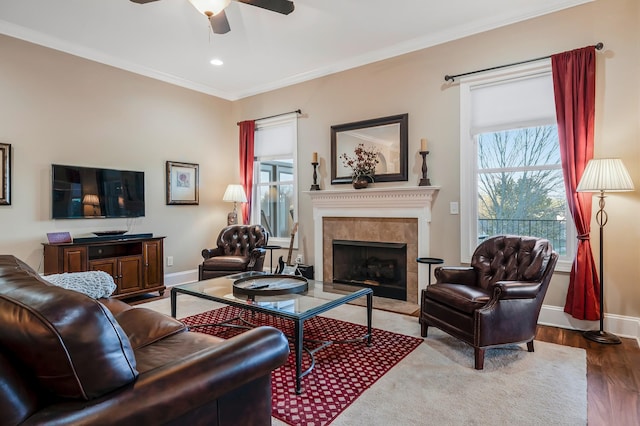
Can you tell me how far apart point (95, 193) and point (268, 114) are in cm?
265

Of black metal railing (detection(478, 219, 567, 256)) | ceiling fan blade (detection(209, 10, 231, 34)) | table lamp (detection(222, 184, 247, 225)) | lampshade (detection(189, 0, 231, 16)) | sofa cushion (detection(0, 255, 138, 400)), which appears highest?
ceiling fan blade (detection(209, 10, 231, 34))

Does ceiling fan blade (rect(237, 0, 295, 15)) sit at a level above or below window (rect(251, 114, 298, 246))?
above

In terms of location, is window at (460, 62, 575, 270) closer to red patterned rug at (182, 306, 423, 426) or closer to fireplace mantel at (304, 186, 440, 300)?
fireplace mantel at (304, 186, 440, 300)

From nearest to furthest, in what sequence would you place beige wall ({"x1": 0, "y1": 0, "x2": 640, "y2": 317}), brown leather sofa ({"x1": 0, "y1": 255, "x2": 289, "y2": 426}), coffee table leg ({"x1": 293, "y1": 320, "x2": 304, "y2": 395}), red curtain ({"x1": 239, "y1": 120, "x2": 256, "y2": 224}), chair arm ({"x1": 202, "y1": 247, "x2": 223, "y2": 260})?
brown leather sofa ({"x1": 0, "y1": 255, "x2": 289, "y2": 426}) → coffee table leg ({"x1": 293, "y1": 320, "x2": 304, "y2": 395}) → beige wall ({"x1": 0, "y1": 0, "x2": 640, "y2": 317}) → chair arm ({"x1": 202, "y1": 247, "x2": 223, "y2": 260}) → red curtain ({"x1": 239, "y1": 120, "x2": 256, "y2": 224})

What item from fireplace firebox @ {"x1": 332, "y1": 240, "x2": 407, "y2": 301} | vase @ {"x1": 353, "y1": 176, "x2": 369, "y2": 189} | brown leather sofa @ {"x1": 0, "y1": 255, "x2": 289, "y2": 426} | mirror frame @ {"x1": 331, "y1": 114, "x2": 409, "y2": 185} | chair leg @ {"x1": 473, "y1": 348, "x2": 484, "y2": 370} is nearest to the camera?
brown leather sofa @ {"x1": 0, "y1": 255, "x2": 289, "y2": 426}

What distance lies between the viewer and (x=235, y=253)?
16.7 ft

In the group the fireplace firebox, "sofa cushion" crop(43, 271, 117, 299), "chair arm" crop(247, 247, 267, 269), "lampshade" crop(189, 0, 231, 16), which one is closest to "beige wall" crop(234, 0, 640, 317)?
the fireplace firebox

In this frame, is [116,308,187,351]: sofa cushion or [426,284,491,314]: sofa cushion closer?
[116,308,187,351]: sofa cushion

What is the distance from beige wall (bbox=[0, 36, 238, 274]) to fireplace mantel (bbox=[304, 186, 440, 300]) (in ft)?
6.21

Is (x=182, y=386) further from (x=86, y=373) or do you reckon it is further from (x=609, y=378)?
(x=609, y=378)

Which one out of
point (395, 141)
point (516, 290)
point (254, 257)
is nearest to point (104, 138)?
point (254, 257)

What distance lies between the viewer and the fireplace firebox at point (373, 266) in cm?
457

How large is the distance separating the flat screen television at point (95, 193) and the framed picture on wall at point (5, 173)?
1.29 ft

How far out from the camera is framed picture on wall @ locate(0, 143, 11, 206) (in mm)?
3887
